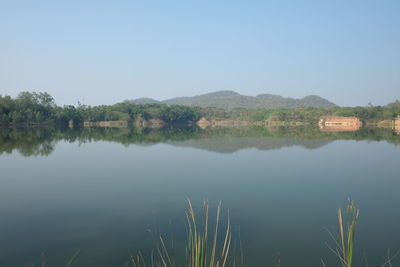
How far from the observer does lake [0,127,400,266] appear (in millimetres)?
5719

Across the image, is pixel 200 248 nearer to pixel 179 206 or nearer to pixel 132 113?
pixel 179 206

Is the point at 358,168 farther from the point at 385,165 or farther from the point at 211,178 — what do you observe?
the point at 211,178

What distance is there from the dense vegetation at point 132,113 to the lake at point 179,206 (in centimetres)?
4511

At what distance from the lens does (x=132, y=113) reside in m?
85.4

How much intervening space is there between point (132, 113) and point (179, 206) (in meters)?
79.3

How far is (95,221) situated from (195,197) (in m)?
3.03

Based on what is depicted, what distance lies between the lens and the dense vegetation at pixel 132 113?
56188 mm

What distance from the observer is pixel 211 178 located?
1234cm

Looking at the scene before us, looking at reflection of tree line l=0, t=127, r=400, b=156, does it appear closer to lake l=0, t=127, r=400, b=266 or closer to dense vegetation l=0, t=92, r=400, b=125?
lake l=0, t=127, r=400, b=266

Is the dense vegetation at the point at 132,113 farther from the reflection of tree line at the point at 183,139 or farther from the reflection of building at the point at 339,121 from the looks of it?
the reflection of tree line at the point at 183,139

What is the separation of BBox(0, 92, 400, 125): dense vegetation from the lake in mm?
45111

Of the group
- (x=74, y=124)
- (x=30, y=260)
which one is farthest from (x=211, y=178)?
(x=74, y=124)

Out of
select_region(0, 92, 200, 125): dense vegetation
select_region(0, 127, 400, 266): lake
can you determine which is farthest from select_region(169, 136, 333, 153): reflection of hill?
select_region(0, 92, 200, 125): dense vegetation

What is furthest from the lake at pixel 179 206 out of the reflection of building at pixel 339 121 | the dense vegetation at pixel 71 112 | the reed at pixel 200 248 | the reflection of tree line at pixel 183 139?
the reflection of building at pixel 339 121
